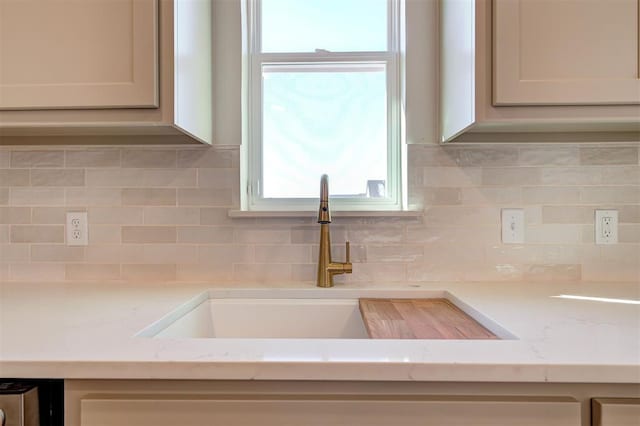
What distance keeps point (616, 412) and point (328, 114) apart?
1.16m

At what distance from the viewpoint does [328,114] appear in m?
1.46

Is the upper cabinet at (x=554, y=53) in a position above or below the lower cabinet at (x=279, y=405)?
above

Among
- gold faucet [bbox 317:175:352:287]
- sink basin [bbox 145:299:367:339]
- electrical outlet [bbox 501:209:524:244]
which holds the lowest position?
sink basin [bbox 145:299:367:339]

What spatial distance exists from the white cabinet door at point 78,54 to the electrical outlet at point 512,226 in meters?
1.14

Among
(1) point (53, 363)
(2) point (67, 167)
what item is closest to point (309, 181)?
(2) point (67, 167)

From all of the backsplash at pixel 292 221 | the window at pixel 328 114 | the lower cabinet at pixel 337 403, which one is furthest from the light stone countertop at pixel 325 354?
the window at pixel 328 114

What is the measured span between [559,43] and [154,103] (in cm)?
104

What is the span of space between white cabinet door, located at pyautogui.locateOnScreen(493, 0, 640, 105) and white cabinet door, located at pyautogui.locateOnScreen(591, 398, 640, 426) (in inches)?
26.9

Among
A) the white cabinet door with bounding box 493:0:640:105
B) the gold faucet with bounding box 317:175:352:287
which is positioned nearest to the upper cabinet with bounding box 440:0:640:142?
the white cabinet door with bounding box 493:0:640:105

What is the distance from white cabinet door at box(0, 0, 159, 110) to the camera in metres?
1.00

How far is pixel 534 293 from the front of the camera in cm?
115

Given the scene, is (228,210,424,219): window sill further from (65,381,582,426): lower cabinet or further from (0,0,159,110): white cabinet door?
(65,381,582,426): lower cabinet

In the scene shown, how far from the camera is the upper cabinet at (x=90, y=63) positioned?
1.00 metres

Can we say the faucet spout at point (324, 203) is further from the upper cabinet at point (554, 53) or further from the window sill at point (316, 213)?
the upper cabinet at point (554, 53)
